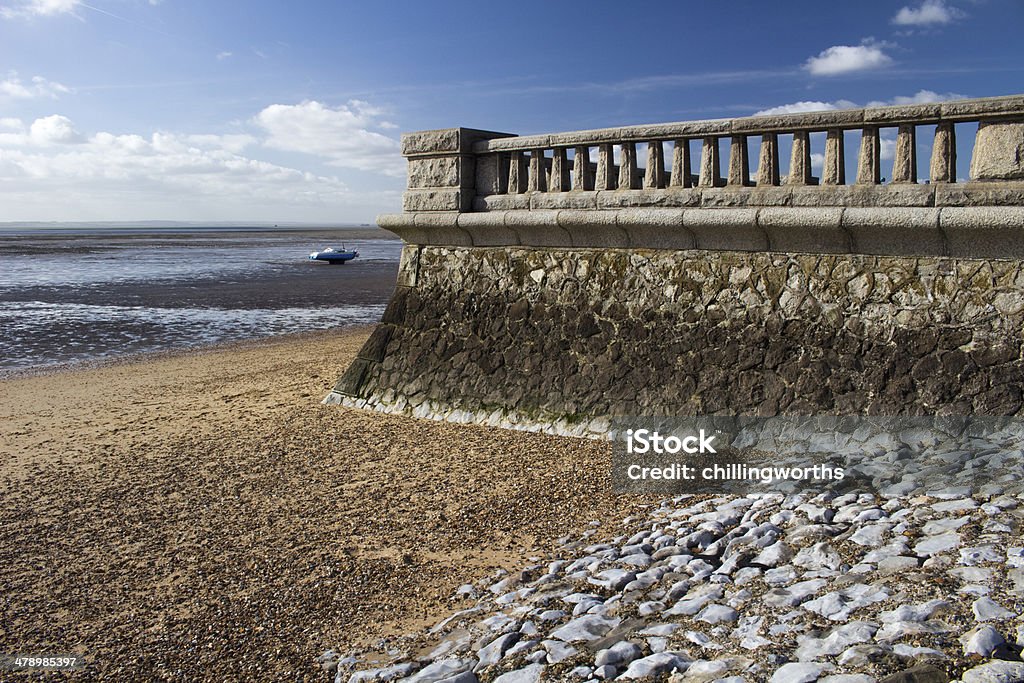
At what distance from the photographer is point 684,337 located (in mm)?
7652

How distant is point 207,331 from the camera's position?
65.3 ft

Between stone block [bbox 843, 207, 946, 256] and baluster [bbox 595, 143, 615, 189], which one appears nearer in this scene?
stone block [bbox 843, 207, 946, 256]

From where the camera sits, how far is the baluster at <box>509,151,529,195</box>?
8.90m

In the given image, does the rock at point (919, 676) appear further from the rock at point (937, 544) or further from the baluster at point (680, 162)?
the baluster at point (680, 162)

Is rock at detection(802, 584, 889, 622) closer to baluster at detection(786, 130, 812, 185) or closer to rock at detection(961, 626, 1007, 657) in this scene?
rock at detection(961, 626, 1007, 657)

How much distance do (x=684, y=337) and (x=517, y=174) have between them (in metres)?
2.62

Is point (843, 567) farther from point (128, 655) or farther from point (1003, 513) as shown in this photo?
point (128, 655)

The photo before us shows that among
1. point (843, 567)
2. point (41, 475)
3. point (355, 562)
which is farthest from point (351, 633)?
point (41, 475)

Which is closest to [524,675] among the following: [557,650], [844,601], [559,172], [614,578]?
[557,650]

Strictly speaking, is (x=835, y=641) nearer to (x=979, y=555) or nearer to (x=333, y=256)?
(x=979, y=555)

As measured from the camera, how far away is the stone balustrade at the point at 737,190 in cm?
610

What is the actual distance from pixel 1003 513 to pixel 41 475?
8028mm

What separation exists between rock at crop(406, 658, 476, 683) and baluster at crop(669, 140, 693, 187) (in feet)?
16.1

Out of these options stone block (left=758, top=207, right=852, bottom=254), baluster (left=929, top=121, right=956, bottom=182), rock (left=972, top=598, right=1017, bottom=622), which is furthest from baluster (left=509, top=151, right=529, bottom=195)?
rock (left=972, top=598, right=1017, bottom=622)
